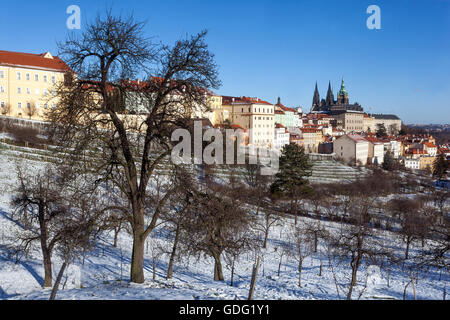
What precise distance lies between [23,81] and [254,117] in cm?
4758

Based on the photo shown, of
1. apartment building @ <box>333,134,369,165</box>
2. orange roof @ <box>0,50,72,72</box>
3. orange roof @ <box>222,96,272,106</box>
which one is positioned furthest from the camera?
orange roof @ <box>222,96,272,106</box>

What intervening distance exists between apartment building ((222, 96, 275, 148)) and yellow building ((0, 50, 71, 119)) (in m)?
40.8

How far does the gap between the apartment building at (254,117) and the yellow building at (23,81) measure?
4077cm

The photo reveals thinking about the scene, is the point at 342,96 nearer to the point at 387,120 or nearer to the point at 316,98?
the point at 316,98

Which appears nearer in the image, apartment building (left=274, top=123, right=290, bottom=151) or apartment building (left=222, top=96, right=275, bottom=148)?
apartment building (left=222, top=96, right=275, bottom=148)

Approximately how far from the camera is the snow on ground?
7.54 meters

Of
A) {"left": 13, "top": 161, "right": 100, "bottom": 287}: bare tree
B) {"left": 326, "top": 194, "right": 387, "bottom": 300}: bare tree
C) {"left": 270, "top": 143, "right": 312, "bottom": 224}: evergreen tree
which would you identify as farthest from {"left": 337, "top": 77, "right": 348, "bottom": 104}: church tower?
{"left": 13, "top": 161, "right": 100, "bottom": 287}: bare tree

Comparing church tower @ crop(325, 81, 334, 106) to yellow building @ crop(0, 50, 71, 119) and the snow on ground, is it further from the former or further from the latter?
the snow on ground

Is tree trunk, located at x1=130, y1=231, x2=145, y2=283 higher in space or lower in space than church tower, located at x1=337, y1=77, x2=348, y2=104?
lower

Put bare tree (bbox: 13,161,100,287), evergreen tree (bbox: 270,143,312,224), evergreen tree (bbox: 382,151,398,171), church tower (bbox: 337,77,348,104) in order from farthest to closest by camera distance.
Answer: church tower (bbox: 337,77,348,104) → evergreen tree (bbox: 382,151,398,171) → evergreen tree (bbox: 270,143,312,224) → bare tree (bbox: 13,161,100,287)

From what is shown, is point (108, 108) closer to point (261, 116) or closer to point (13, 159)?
point (13, 159)

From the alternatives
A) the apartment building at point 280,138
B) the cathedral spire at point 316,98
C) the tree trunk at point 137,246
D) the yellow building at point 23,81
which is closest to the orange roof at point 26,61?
the yellow building at point 23,81

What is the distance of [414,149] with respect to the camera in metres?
99.9
